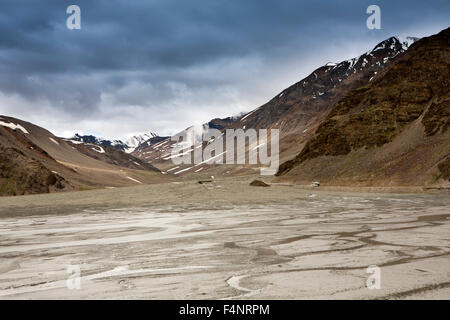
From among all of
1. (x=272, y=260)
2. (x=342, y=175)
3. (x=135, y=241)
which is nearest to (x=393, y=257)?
(x=272, y=260)

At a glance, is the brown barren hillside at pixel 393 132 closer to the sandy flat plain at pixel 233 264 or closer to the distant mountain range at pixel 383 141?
the distant mountain range at pixel 383 141

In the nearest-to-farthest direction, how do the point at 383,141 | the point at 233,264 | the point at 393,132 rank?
1. the point at 233,264
2. the point at 383,141
3. the point at 393,132

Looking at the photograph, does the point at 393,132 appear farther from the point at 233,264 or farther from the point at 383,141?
the point at 233,264

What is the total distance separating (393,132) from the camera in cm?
6881

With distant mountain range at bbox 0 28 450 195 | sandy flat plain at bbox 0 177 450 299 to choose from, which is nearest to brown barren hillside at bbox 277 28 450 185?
distant mountain range at bbox 0 28 450 195

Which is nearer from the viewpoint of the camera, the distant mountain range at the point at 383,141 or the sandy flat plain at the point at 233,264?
the sandy flat plain at the point at 233,264

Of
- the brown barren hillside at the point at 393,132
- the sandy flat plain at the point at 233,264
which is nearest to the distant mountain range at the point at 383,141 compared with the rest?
the brown barren hillside at the point at 393,132

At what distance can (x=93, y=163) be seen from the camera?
174250 millimetres

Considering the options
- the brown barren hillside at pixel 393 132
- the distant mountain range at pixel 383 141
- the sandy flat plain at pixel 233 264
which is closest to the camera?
the sandy flat plain at pixel 233 264

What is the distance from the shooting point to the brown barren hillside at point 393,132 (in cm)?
5600

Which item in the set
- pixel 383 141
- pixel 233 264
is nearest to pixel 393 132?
pixel 383 141
